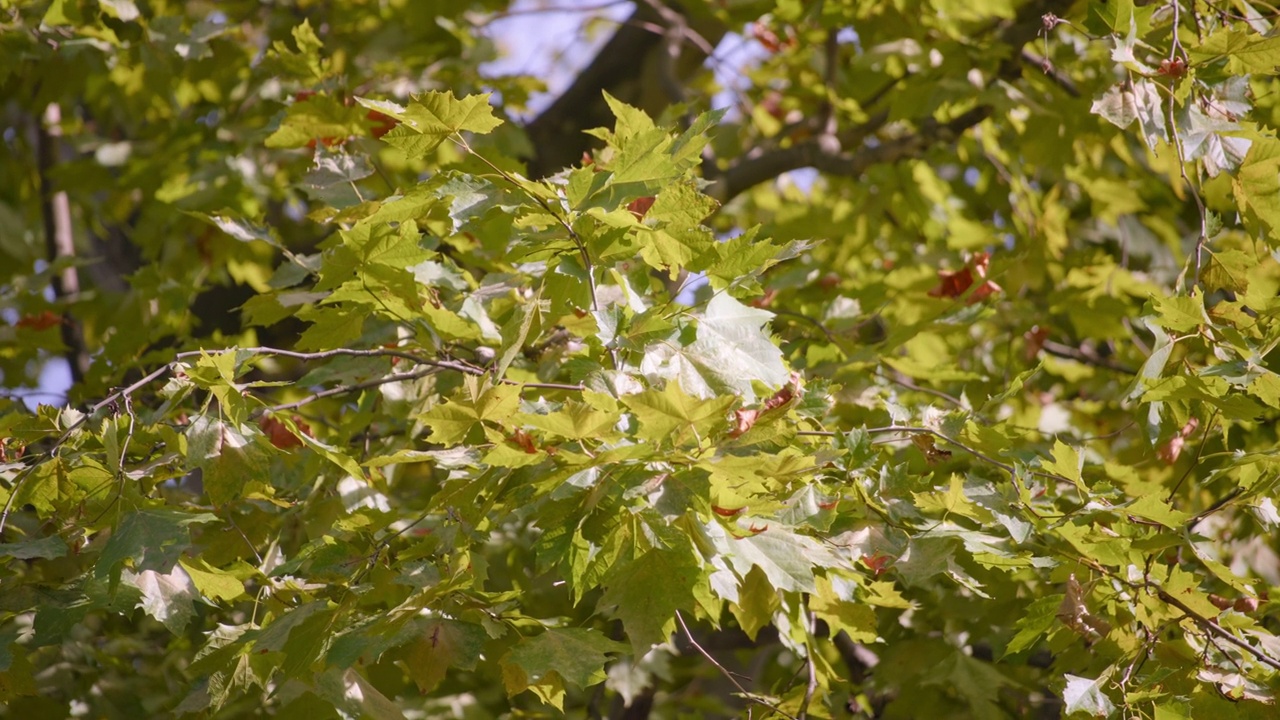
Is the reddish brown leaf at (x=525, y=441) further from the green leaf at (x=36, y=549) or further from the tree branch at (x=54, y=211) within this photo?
the tree branch at (x=54, y=211)

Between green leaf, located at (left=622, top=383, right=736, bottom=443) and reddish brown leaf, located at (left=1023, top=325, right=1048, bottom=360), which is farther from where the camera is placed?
reddish brown leaf, located at (left=1023, top=325, right=1048, bottom=360)

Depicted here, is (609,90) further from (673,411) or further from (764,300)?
(673,411)

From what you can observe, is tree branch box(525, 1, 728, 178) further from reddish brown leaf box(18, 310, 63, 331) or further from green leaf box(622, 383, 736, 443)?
green leaf box(622, 383, 736, 443)

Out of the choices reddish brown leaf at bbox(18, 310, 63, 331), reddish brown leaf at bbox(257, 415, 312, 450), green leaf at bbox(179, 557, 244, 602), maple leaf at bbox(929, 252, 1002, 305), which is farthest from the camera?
reddish brown leaf at bbox(18, 310, 63, 331)

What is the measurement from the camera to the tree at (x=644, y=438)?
1.29 metres

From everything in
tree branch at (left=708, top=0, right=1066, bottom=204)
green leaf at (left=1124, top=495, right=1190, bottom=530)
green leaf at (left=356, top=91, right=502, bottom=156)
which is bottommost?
tree branch at (left=708, top=0, right=1066, bottom=204)

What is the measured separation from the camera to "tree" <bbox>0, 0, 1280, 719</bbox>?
4.23 ft

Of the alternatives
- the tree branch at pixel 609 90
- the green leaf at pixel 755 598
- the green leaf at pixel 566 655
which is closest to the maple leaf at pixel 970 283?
the green leaf at pixel 755 598

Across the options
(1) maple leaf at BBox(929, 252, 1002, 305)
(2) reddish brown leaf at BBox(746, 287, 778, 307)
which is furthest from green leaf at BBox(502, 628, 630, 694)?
(1) maple leaf at BBox(929, 252, 1002, 305)

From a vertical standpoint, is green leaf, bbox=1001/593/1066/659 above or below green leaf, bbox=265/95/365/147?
below

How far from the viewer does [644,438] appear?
3.86ft

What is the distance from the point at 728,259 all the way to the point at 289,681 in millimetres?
884

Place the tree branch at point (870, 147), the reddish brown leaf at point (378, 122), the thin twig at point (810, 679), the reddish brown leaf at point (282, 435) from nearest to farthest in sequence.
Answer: the thin twig at point (810, 679)
the reddish brown leaf at point (282, 435)
the reddish brown leaf at point (378, 122)
the tree branch at point (870, 147)

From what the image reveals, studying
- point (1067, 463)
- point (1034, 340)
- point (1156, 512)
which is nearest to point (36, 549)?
point (1067, 463)
